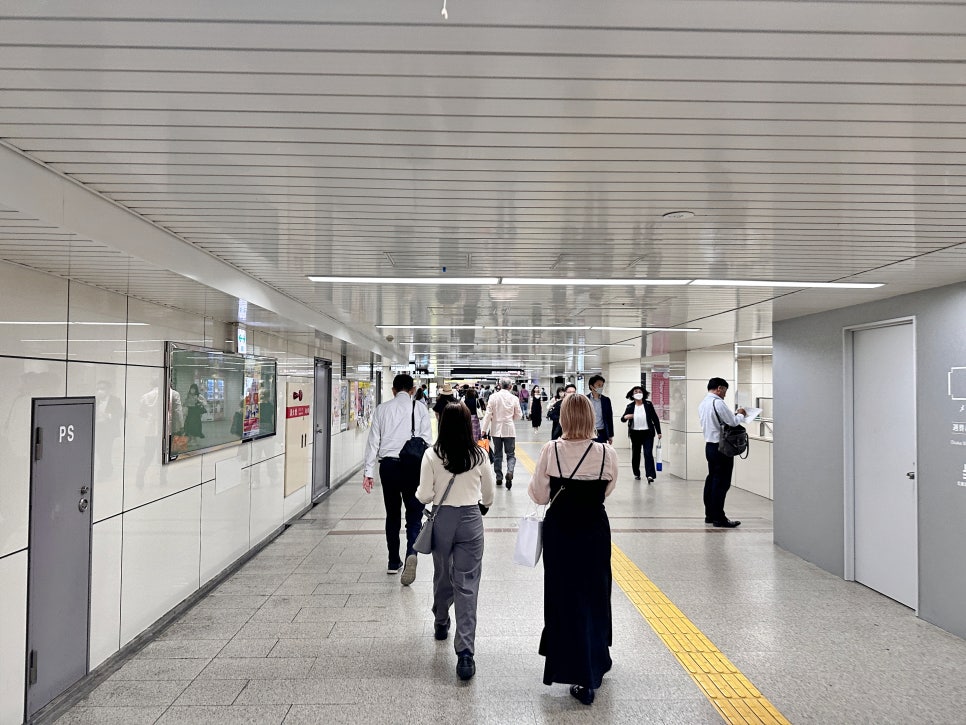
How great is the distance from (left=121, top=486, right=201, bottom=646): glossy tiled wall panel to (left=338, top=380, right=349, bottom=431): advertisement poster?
654 centimetres

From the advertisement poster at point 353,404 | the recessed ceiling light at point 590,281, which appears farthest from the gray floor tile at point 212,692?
the advertisement poster at point 353,404

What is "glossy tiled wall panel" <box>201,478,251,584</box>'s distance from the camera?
5871 millimetres

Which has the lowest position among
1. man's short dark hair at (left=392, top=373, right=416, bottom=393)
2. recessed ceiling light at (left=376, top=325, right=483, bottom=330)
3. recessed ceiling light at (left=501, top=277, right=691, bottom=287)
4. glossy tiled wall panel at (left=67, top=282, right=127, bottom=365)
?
man's short dark hair at (left=392, top=373, right=416, bottom=393)

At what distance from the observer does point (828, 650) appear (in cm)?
458

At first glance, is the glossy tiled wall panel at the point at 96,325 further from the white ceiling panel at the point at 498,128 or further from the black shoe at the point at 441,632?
the black shoe at the point at 441,632

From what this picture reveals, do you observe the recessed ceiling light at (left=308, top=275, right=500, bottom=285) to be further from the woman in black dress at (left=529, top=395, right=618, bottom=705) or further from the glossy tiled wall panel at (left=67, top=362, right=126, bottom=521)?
the woman in black dress at (left=529, top=395, right=618, bottom=705)

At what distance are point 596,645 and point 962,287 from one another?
387cm

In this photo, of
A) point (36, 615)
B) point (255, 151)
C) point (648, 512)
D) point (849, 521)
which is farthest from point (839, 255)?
point (648, 512)

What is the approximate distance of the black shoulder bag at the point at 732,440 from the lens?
8508 mm

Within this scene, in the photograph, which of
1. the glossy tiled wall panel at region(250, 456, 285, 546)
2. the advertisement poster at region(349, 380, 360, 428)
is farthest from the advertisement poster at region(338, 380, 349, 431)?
the glossy tiled wall panel at region(250, 456, 285, 546)

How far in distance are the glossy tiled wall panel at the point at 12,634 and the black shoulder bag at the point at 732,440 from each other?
24.5 ft

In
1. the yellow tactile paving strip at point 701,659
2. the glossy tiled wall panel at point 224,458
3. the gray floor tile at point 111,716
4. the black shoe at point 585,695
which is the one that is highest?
the glossy tiled wall panel at point 224,458

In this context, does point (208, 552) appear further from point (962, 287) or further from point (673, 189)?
point (962, 287)

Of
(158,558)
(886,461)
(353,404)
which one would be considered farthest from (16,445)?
(353,404)
